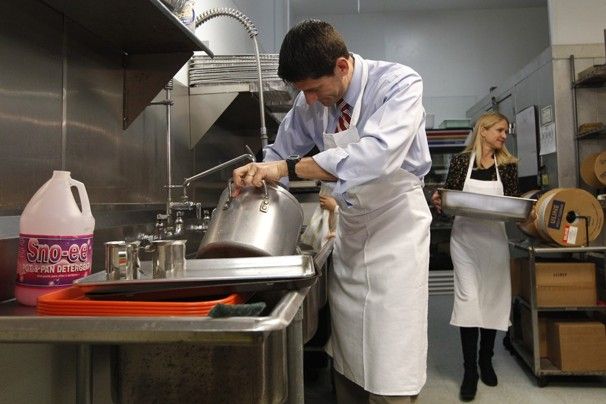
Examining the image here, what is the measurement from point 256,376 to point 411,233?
0.75m

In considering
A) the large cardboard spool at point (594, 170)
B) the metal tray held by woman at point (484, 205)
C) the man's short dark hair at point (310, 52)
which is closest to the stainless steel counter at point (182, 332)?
the man's short dark hair at point (310, 52)

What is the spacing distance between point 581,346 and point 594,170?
3.50ft

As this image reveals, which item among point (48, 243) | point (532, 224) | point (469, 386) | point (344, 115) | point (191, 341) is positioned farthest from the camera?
point (532, 224)

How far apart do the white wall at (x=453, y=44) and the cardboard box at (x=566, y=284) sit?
308cm

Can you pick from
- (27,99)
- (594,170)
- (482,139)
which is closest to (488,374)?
(482,139)

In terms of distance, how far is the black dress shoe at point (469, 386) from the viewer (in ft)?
7.31

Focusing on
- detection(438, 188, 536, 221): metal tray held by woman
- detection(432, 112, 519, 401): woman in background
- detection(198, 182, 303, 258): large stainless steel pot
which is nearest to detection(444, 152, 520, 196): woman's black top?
detection(432, 112, 519, 401): woman in background

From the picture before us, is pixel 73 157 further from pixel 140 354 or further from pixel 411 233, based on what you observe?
pixel 411 233

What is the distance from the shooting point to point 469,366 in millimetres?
2295

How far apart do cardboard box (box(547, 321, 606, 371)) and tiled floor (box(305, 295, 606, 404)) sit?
0.44 ft

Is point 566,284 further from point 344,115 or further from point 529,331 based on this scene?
point 344,115

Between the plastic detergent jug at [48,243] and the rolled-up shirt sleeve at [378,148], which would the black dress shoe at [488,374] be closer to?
the rolled-up shirt sleeve at [378,148]

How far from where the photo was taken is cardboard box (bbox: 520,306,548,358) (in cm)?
250

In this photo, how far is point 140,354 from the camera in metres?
0.74
